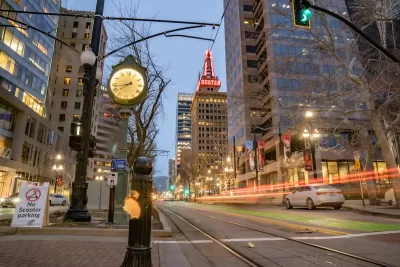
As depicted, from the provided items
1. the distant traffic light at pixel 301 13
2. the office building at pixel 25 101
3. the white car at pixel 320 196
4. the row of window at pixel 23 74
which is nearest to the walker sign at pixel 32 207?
the distant traffic light at pixel 301 13

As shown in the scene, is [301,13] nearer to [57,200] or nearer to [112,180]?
[112,180]

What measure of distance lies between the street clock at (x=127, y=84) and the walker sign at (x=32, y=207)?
132 inches

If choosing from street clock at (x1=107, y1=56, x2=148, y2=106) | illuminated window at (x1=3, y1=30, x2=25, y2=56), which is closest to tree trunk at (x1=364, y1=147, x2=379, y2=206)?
street clock at (x1=107, y1=56, x2=148, y2=106)

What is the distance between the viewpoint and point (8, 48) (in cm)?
4003

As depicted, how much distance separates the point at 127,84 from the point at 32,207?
14.2ft

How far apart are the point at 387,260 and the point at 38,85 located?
55.5 meters

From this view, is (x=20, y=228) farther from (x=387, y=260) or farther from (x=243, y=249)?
(x=387, y=260)

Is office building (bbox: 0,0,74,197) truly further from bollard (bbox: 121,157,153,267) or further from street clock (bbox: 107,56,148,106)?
bollard (bbox: 121,157,153,267)

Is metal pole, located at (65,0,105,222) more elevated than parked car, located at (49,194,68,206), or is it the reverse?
metal pole, located at (65,0,105,222)

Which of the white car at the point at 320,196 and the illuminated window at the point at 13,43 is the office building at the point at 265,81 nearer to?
the white car at the point at 320,196

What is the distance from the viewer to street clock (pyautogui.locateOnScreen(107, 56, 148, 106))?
849 centimetres

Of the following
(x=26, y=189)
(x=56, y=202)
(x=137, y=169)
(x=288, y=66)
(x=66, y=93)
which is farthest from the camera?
(x=66, y=93)

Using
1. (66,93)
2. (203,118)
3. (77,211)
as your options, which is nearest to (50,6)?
(66,93)

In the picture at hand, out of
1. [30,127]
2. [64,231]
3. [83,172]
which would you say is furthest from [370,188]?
[30,127]
